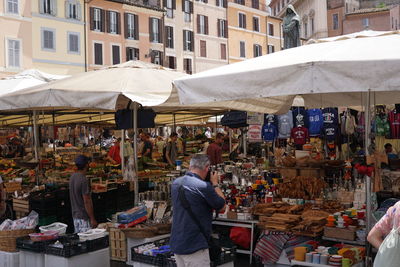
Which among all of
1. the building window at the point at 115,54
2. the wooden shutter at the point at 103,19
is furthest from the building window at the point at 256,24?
the wooden shutter at the point at 103,19

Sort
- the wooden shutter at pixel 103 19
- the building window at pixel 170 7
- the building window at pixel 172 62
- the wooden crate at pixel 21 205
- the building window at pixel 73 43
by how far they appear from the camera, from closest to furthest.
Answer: the wooden crate at pixel 21 205, the building window at pixel 73 43, the wooden shutter at pixel 103 19, the building window at pixel 172 62, the building window at pixel 170 7

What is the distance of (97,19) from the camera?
36125mm

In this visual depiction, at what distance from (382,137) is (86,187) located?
19.6 feet

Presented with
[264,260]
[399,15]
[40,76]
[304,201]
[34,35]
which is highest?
[399,15]

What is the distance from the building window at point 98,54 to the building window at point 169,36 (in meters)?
7.16

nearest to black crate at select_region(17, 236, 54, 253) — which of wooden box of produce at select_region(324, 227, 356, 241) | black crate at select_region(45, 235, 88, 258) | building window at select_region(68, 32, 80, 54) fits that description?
black crate at select_region(45, 235, 88, 258)

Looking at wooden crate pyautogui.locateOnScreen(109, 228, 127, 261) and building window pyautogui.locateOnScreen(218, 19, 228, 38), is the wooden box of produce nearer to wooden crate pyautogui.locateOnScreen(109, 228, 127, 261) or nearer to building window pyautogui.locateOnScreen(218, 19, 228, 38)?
wooden crate pyautogui.locateOnScreen(109, 228, 127, 261)

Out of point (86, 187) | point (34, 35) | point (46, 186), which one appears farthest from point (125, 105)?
point (34, 35)

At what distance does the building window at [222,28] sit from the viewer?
4728 centimetres

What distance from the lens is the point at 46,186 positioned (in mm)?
9445

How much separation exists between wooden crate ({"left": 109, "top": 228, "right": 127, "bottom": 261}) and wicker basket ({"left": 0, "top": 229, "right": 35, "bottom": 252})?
1172 mm

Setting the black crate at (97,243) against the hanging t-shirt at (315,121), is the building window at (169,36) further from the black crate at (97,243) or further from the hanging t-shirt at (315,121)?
the black crate at (97,243)

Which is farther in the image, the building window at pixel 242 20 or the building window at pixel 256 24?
the building window at pixel 256 24

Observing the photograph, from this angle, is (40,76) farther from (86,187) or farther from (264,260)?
(264,260)
